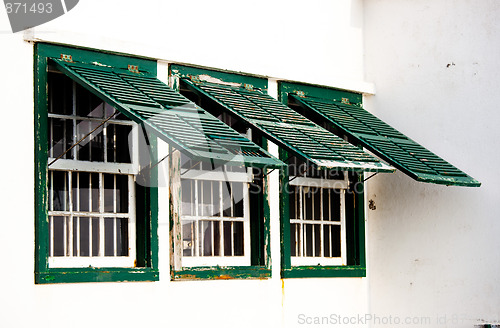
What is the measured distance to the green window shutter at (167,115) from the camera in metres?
6.43

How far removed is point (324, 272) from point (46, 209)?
2.99 metres

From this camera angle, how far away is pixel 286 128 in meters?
7.65

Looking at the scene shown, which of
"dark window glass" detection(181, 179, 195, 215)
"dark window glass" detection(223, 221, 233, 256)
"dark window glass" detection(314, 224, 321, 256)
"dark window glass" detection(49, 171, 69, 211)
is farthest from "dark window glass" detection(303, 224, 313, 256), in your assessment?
"dark window glass" detection(49, 171, 69, 211)

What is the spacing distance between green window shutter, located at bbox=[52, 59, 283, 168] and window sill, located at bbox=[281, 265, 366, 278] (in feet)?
5.46

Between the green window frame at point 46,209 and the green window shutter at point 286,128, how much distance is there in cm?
67

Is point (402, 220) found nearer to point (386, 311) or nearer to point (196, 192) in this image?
point (386, 311)

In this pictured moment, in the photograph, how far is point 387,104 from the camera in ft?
29.8

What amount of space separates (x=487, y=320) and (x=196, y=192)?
112 inches

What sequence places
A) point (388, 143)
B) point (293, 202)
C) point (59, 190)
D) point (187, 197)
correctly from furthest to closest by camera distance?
point (293, 202)
point (388, 143)
point (187, 197)
point (59, 190)

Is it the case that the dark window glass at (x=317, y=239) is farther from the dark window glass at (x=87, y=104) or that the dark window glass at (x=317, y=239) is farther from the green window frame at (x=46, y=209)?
the dark window glass at (x=87, y=104)

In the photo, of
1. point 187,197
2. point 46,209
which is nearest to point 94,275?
point 46,209

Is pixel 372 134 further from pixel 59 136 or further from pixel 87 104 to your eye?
pixel 59 136

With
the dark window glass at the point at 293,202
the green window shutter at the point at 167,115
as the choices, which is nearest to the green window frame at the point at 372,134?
the dark window glass at the point at 293,202

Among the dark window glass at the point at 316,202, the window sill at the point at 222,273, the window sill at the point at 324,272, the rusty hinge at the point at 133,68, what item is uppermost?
the rusty hinge at the point at 133,68
